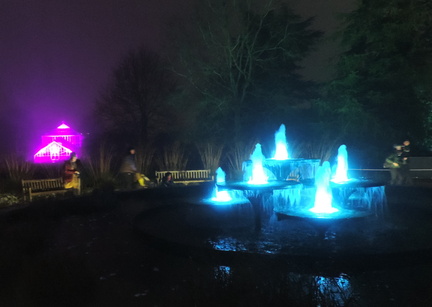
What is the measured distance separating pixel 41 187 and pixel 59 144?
8970mm

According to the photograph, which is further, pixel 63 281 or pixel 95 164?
pixel 95 164

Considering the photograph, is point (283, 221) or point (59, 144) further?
point (59, 144)

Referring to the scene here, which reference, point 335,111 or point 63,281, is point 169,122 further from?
point 63,281

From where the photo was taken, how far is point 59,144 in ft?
72.3

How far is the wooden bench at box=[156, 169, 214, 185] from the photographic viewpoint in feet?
56.2

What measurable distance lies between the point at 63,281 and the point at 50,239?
11.1 feet

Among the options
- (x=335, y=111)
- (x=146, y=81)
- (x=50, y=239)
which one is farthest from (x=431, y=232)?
(x=146, y=81)

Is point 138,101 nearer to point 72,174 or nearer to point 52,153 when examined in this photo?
point 52,153

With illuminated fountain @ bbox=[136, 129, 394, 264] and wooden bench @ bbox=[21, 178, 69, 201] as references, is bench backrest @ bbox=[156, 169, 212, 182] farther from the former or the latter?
illuminated fountain @ bbox=[136, 129, 394, 264]

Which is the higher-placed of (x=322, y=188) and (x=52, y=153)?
(x=52, y=153)

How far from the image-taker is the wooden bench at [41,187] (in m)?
12.7

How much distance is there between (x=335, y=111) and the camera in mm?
26062

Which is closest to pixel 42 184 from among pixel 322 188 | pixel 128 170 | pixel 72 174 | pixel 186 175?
pixel 72 174

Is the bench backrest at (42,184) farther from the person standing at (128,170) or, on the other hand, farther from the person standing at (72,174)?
the person standing at (128,170)
